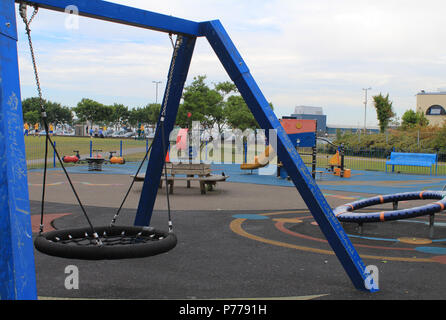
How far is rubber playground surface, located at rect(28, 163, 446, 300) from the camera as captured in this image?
4660 mm

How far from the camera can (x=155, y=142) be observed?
635 cm

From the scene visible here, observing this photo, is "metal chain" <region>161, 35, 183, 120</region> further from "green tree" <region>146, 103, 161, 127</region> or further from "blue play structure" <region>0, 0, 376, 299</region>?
"green tree" <region>146, 103, 161, 127</region>

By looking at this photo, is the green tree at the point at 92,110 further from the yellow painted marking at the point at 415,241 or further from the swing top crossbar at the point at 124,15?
the swing top crossbar at the point at 124,15

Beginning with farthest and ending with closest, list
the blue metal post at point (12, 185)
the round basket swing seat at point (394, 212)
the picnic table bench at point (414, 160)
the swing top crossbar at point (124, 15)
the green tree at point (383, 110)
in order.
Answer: the green tree at point (383, 110) → the picnic table bench at point (414, 160) → the round basket swing seat at point (394, 212) → the swing top crossbar at point (124, 15) → the blue metal post at point (12, 185)

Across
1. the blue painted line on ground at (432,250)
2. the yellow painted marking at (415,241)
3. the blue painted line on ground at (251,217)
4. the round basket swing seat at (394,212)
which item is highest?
the round basket swing seat at (394,212)

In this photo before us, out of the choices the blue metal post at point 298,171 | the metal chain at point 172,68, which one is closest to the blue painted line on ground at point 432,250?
the blue metal post at point 298,171

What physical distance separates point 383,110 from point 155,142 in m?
45.6

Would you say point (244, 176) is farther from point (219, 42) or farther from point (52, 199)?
point (219, 42)

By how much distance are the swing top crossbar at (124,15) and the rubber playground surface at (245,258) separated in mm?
2825

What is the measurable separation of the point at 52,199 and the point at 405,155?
1744 centimetres

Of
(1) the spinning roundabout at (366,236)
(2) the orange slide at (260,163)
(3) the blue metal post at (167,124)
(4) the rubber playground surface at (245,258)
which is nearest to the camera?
(4) the rubber playground surface at (245,258)

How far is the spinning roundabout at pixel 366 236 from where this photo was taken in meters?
6.32

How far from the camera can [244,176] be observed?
61.4 feet

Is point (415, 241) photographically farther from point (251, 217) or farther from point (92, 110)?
point (92, 110)
